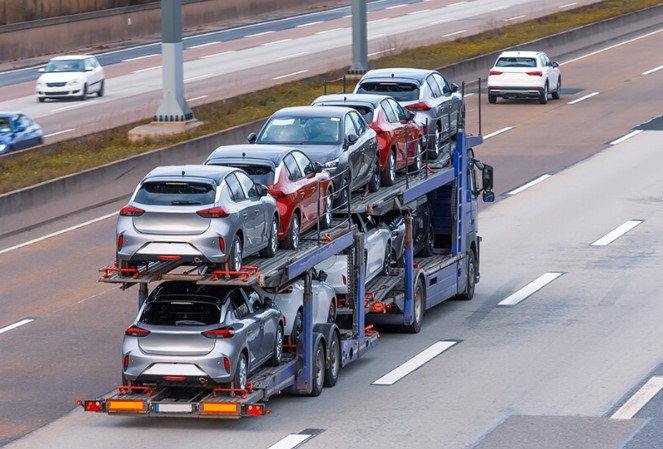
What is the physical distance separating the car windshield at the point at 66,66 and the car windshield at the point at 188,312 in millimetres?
40018

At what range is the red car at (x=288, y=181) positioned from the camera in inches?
793

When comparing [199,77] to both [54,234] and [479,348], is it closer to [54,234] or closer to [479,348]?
[54,234]

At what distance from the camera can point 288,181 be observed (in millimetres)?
20594

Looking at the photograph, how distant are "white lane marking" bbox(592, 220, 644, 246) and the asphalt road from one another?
22 centimetres

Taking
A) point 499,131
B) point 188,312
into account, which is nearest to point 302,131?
point 188,312

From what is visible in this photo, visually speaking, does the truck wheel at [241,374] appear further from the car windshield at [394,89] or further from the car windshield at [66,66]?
the car windshield at [66,66]

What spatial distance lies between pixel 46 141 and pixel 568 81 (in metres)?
21.5

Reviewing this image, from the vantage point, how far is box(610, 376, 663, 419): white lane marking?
1902cm

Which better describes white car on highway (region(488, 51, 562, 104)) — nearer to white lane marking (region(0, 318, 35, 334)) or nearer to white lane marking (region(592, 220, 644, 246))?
white lane marking (region(592, 220, 644, 246))

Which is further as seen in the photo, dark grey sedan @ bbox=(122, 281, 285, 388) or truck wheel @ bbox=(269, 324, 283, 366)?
truck wheel @ bbox=(269, 324, 283, 366)

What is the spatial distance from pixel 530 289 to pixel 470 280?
129cm

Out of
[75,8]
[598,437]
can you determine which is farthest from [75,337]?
[75,8]

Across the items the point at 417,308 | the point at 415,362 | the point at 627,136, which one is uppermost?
the point at 417,308

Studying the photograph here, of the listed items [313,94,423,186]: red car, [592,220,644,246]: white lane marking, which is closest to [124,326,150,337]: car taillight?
[313,94,423,186]: red car
